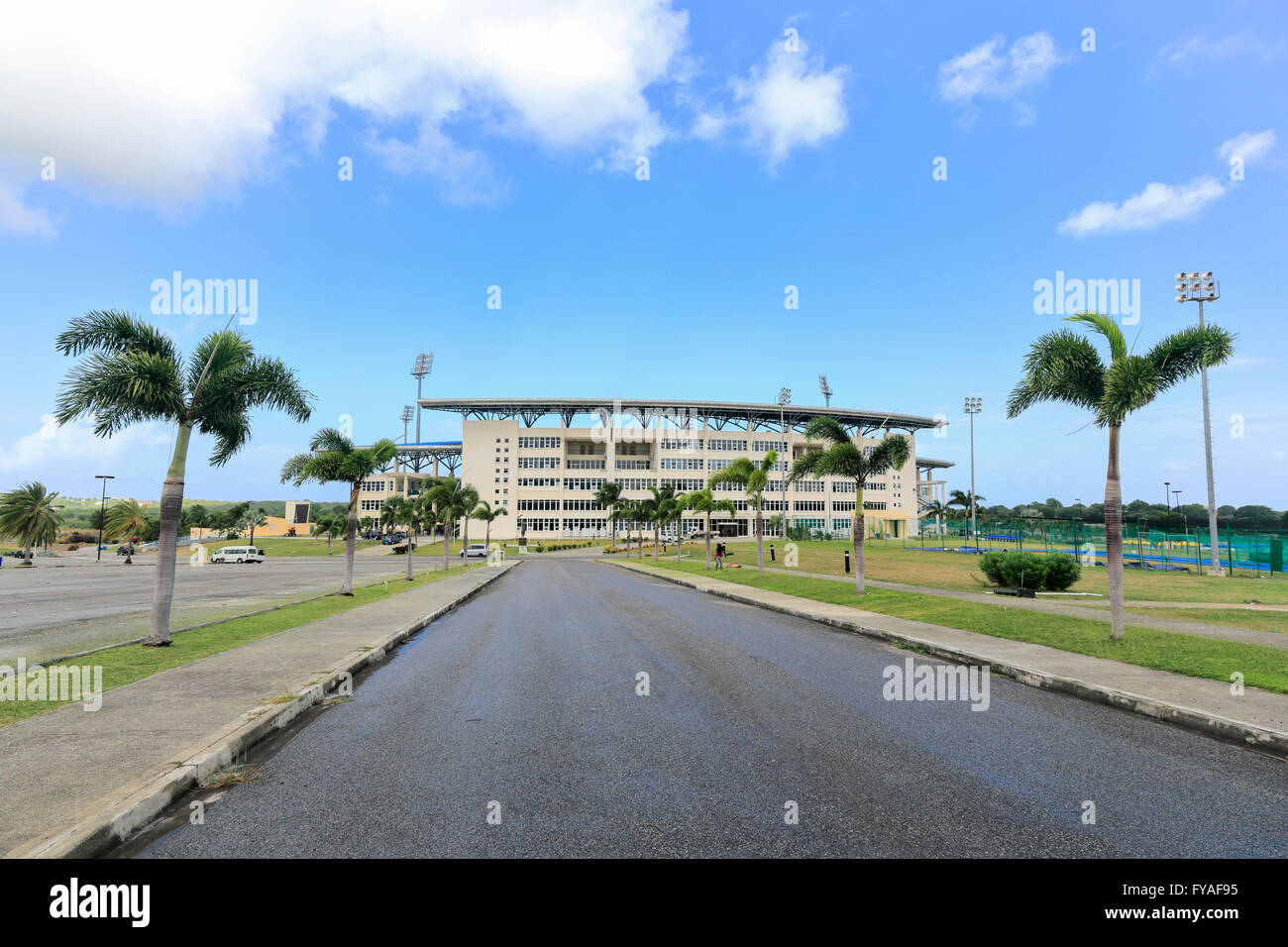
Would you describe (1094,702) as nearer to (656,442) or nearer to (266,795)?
(266,795)

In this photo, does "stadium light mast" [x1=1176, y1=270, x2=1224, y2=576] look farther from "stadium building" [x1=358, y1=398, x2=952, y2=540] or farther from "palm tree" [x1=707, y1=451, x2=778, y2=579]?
"stadium building" [x1=358, y1=398, x2=952, y2=540]

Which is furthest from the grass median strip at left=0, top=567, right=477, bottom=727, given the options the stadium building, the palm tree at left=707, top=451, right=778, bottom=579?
the stadium building

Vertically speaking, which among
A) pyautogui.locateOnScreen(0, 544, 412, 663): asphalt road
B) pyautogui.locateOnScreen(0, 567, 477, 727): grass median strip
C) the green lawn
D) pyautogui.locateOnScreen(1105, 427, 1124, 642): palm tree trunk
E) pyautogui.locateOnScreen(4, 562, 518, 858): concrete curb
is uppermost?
pyautogui.locateOnScreen(1105, 427, 1124, 642): palm tree trunk

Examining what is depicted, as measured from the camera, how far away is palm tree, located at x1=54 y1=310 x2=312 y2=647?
1200 cm

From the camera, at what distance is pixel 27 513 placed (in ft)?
197

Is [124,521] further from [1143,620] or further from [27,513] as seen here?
[1143,620]

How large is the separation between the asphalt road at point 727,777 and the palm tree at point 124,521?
10573 centimetres

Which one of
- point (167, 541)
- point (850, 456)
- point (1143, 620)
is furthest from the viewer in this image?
point (850, 456)

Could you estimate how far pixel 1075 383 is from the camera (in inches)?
532

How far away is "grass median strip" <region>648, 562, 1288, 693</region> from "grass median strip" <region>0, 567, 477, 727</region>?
1480 centimetres

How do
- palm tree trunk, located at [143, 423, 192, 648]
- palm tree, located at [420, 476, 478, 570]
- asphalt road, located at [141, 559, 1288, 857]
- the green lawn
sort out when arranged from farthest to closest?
1. palm tree, located at [420, 476, 478, 570]
2. the green lawn
3. palm tree trunk, located at [143, 423, 192, 648]
4. asphalt road, located at [141, 559, 1288, 857]

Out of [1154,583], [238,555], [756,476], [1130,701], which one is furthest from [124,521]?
[1130,701]

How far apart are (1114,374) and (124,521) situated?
11338 centimetres

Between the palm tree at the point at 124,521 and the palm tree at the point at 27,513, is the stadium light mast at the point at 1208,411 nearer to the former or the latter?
the palm tree at the point at 27,513
